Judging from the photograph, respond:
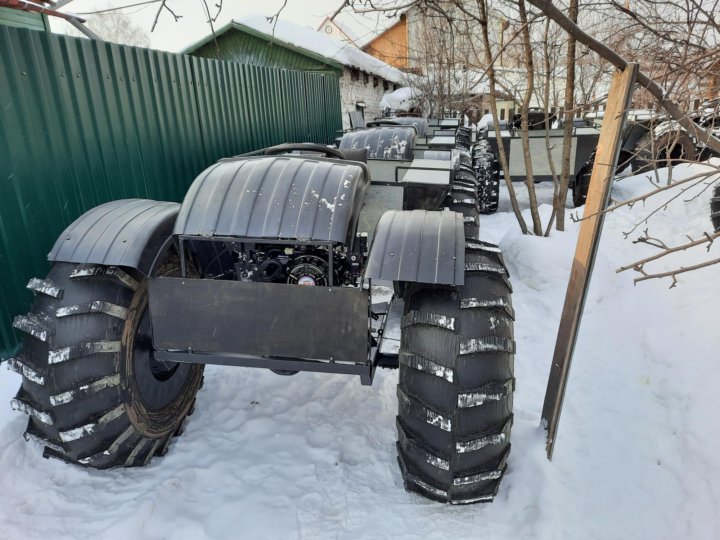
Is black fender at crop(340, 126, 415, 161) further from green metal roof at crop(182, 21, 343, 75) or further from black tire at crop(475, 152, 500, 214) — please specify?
green metal roof at crop(182, 21, 343, 75)

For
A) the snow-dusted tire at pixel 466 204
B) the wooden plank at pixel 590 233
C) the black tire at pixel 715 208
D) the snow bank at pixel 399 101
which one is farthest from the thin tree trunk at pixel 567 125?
the snow bank at pixel 399 101

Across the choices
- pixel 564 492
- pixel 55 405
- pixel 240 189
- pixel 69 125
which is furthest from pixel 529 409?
pixel 69 125

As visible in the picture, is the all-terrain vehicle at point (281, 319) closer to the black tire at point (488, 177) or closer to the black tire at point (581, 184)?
the black tire at point (488, 177)

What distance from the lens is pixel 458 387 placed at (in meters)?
2.19

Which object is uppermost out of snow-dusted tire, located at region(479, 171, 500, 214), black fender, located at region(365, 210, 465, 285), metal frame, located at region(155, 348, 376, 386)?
black fender, located at region(365, 210, 465, 285)

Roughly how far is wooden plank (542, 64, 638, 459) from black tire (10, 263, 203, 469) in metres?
2.31

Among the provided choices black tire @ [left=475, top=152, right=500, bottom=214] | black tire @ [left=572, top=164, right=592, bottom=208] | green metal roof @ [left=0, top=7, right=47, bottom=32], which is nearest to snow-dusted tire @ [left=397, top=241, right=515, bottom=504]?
black tire @ [left=475, top=152, right=500, bottom=214]

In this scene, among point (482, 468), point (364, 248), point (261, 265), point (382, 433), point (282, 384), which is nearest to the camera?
point (482, 468)

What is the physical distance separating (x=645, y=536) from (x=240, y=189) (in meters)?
2.66

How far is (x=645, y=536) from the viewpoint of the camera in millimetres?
2314

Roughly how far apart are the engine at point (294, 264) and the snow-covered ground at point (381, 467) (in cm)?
110

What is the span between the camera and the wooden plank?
2209 mm

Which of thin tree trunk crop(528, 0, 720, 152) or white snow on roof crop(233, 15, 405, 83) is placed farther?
white snow on roof crop(233, 15, 405, 83)

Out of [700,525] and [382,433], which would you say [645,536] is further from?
[382,433]
